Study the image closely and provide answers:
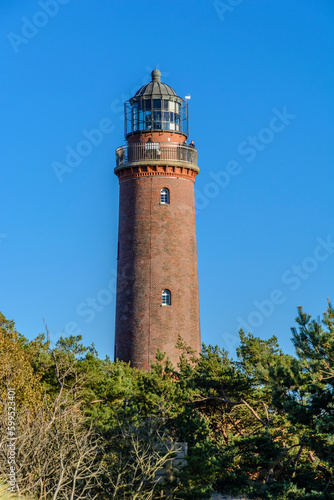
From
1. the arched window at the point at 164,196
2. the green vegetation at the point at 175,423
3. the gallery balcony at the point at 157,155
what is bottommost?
the green vegetation at the point at 175,423

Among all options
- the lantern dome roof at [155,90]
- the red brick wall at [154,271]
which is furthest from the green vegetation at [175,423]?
the lantern dome roof at [155,90]

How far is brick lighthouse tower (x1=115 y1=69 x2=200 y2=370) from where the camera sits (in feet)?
115

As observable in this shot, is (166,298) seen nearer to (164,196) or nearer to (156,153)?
(164,196)

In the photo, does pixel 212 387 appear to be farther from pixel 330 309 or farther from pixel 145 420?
pixel 330 309

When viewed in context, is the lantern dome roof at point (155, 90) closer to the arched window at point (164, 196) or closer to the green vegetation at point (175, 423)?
the arched window at point (164, 196)

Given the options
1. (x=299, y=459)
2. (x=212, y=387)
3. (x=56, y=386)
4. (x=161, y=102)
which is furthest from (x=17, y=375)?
(x=161, y=102)

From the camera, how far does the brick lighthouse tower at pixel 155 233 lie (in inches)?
1384

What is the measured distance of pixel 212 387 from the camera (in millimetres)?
29000

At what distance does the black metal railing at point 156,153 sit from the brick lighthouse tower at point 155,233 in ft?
0.16

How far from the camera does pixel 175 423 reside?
26219mm

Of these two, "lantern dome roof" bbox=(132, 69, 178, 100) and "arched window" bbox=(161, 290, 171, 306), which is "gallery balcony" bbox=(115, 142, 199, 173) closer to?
"lantern dome roof" bbox=(132, 69, 178, 100)

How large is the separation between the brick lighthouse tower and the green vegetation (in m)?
2.05

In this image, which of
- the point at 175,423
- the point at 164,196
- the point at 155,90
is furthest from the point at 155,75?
the point at 175,423

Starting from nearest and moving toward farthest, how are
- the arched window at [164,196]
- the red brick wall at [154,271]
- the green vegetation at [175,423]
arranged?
the green vegetation at [175,423] → the red brick wall at [154,271] → the arched window at [164,196]
